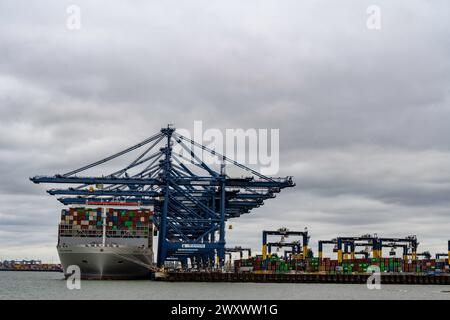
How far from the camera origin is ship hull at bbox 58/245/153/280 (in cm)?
7669

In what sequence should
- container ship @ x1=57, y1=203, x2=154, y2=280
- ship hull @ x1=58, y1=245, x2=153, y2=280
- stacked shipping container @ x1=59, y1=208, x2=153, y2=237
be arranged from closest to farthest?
ship hull @ x1=58, y1=245, x2=153, y2=280 < container ship @ x1=57, y1=203, x2=154, y2=280 < stacked shipping container @ x1=59, y1=208, x2=153, y2=237

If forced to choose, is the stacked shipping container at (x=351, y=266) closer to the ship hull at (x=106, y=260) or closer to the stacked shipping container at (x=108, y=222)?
the stacked shipping container at (x=108, y=222)

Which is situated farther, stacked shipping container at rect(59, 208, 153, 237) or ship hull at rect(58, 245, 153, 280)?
stacked shipping container at rect(59, 208, 153, 237)

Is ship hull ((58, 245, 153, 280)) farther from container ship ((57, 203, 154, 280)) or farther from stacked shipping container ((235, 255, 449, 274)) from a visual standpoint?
stacked shipping container ((235, 255, 449, 274))

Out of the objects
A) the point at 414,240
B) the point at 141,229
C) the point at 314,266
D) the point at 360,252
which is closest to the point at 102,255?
the point at 141,229

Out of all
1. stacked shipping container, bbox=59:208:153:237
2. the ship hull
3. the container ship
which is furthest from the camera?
stacked shipping container, bbox=59:208:153:237

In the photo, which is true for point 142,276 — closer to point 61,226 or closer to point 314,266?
point 61,226

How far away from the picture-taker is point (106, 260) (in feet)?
251

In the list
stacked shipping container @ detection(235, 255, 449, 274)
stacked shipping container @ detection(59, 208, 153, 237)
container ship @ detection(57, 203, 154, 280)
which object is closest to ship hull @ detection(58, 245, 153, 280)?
container ship @ detection(57, 203, 154, 280)

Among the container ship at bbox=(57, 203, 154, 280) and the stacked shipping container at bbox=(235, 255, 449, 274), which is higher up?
the container ship at bbox=(57, 203, 154, 280)

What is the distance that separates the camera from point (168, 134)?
85.6m

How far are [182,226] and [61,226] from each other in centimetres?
1945

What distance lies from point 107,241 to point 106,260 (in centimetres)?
405

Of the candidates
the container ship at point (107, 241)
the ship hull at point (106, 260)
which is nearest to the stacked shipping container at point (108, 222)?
the container ship at point (107, 241)
